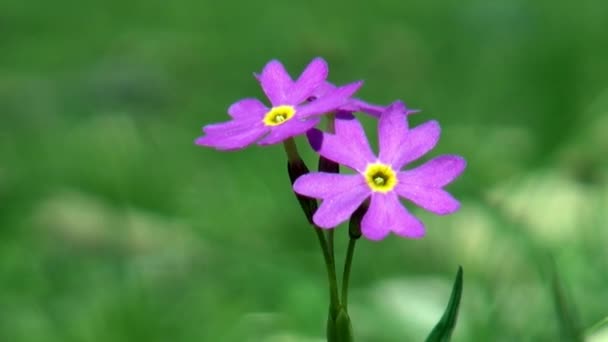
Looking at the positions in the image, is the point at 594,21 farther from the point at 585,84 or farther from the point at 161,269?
the point at 161,269

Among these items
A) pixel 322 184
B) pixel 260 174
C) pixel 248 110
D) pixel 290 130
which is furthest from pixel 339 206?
pixel 260 174

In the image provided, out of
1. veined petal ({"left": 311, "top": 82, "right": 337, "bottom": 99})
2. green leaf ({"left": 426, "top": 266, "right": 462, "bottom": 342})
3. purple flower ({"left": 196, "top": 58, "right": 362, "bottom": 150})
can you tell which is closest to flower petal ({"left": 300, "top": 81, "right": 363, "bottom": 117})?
purple flower ({"left": 196, "top": 58, "right": 362, "bottom": 150})

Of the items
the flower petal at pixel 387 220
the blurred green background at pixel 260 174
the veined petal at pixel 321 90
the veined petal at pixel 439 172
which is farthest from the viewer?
the blurred green background at pixel 260 174

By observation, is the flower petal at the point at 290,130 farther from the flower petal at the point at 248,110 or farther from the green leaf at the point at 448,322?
the green leaf at the point at 448,322

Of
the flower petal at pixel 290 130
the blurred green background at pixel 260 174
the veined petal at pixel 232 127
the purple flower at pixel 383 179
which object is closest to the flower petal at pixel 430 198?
the purple flower at pixel 383 179

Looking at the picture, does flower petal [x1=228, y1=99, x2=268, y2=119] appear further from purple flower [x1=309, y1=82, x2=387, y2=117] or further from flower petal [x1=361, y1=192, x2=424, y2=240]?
flower petal [x1=361, y1=192, x2=424, y2=240]

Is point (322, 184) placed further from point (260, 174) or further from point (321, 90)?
point (260, 174)

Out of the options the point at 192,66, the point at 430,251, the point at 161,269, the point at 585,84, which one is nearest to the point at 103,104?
the point at 192,66
